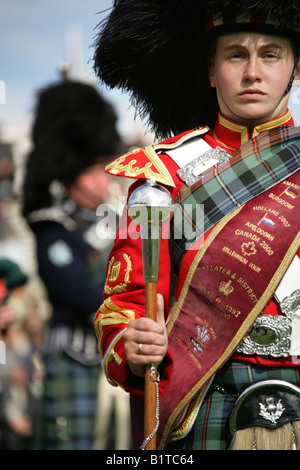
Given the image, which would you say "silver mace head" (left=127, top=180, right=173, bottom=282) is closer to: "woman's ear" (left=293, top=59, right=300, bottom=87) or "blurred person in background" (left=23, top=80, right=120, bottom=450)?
"woman's ear" (left=293, top=59, right=300, bottom=87)

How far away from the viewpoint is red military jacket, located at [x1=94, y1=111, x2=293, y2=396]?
166 inches

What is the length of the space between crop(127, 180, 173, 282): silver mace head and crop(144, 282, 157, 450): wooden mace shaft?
0.13 feet

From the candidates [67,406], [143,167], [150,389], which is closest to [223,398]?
[150,389]

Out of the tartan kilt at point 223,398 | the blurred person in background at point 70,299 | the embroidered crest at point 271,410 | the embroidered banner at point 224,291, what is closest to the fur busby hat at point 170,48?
the embroidered banner at point 224,291

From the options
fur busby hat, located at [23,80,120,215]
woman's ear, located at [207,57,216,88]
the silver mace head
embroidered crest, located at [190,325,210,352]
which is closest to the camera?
the silver mace head

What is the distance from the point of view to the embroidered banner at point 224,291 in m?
4.21

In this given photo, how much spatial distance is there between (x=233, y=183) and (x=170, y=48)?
2.74 feet

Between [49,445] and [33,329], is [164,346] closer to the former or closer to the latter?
[49,445]

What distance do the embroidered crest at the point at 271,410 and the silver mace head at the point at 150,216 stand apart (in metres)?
0.63

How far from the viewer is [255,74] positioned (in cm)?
441

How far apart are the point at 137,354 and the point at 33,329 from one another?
16.6 feet

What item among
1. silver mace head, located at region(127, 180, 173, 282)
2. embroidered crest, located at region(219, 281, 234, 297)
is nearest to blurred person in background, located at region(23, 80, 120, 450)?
embroidered crest, located at region(219, 281, 234, 297)

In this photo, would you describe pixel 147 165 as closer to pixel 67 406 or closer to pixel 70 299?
pixel 70 299

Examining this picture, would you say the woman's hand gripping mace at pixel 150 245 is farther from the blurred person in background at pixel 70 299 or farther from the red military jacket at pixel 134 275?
the blurred person in background at pixel 70 299
